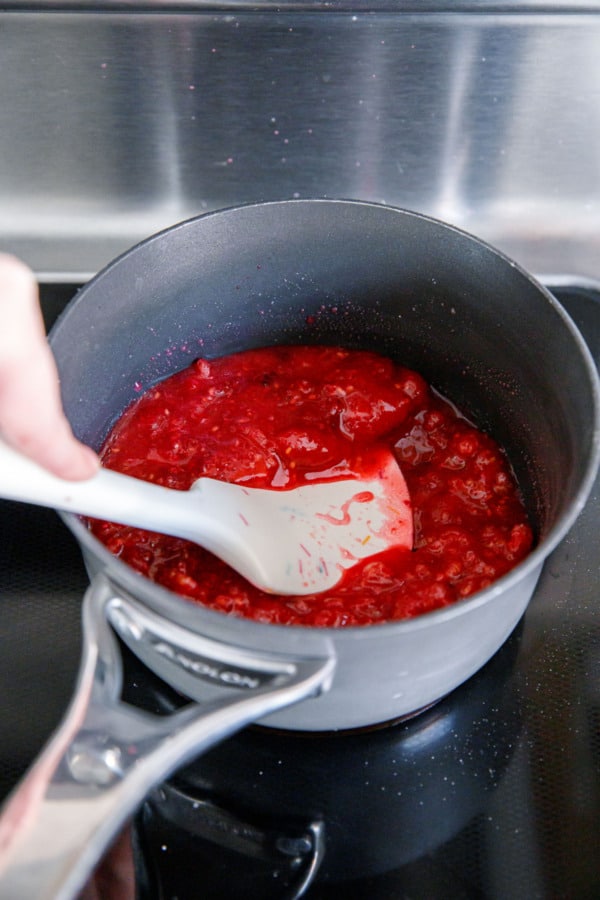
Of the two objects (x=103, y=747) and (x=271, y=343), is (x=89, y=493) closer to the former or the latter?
(x=103, y=747)

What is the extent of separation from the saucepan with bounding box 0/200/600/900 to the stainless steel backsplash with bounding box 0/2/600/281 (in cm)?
26

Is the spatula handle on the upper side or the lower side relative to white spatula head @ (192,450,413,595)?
upper

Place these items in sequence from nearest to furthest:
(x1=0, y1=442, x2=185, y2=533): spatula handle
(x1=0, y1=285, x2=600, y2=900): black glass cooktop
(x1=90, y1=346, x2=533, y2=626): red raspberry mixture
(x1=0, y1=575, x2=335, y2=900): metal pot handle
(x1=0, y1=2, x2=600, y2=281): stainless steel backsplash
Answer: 1. (x1=0, y1=575, x2=335, y2=900): metal pot handle
2. (x1=0, y1=442, x2=185, y2=533): spatula handle
3. (x1=0, y1=285, x2=600, y2=900): black glass cooktop
4. (x1=90, y1=346, x2=533, y2=626): red raspberry mixture
5. (x1=0, y1=2, x2=600, y2=281): stainless steel backsplash

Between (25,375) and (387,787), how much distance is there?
0.50m

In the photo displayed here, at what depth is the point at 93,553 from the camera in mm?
662

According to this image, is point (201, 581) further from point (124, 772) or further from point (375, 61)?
point (375, 61)

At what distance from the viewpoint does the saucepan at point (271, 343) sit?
23.6 inches

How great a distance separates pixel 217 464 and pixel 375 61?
54 cm

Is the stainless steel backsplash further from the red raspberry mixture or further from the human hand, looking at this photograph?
the human hand

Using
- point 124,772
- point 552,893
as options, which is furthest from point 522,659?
point 124,772

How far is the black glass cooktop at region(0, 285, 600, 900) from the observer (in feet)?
2.55

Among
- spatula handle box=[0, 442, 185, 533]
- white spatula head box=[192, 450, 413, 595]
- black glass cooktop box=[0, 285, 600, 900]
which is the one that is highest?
spatula handle box=[0, 442, 185, 533]

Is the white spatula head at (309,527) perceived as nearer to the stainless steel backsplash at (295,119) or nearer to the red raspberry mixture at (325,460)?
the red raspberry mixture at (325,460)

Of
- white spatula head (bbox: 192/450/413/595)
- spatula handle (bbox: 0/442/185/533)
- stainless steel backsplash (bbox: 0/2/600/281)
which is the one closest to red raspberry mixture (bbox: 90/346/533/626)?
white spatula head (bbox: 192/450/413/595)
